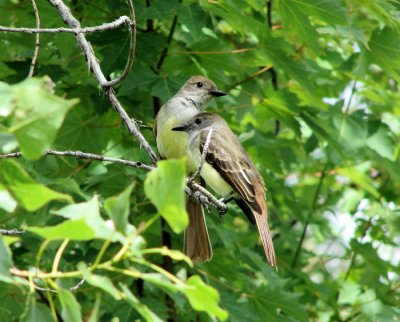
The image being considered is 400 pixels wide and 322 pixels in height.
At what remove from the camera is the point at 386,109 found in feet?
22.1

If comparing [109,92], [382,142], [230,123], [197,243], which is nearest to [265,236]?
[197,243]

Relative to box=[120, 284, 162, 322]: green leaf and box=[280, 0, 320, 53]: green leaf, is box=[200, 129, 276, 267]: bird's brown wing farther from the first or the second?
box=[120, 284, 162, 322]: green leaf

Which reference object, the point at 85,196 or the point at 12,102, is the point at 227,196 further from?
the point at 12,102

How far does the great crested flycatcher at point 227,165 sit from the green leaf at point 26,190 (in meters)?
3.23

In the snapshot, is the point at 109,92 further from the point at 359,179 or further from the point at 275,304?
the point at 359,179

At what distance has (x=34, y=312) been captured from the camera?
204 centimetres

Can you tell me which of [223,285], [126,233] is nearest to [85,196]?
[223,285]

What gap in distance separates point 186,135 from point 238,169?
0.60m

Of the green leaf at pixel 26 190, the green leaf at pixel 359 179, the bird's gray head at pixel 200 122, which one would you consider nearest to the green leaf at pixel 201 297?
the green leaf at pixel 26 190

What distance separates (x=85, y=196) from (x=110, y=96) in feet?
4.97

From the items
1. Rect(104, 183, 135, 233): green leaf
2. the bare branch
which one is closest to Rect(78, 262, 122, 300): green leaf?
Rect(104, 183, 135, 233): green leaf

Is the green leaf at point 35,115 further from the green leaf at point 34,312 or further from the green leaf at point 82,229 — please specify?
the green leaf at point 34,312

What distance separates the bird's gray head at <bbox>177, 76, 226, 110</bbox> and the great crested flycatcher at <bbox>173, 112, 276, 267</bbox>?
1.31 feet

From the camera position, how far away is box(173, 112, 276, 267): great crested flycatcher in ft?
17.3
